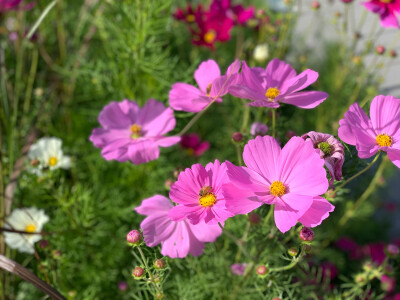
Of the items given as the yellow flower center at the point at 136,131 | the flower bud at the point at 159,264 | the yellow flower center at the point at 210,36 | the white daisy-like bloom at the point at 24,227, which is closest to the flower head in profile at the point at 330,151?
the flower bud at the point at 159,264

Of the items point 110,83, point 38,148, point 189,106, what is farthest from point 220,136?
point 189,106

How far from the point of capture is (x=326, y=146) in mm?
492

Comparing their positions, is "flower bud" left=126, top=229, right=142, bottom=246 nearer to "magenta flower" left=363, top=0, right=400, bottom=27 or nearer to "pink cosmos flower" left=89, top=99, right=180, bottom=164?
"pink cosmos flower" left=89, top=99, right=180, bottom=164

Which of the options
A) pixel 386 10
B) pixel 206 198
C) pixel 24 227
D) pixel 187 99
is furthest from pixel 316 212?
pixel 24 227

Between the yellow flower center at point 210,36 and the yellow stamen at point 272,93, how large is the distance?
1.80ft

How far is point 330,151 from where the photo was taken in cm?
49

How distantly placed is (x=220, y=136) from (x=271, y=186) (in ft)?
2.81

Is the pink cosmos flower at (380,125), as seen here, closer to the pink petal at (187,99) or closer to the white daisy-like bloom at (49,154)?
the pink petal at (187,99)

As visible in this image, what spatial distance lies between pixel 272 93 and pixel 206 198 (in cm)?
18

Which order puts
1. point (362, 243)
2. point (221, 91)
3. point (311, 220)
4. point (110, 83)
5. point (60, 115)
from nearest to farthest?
point (311, 220) → point (221, 91) → point (110, 83) → point (60, 115) → point (362, 243)

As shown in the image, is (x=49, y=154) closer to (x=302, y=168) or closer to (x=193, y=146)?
(x=193, y=146)

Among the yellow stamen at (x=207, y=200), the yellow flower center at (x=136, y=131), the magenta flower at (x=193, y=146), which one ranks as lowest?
the magenta flower at (x=193, y=146)

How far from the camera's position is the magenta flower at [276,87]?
0.54 m

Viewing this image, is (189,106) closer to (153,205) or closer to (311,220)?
(153,205)
